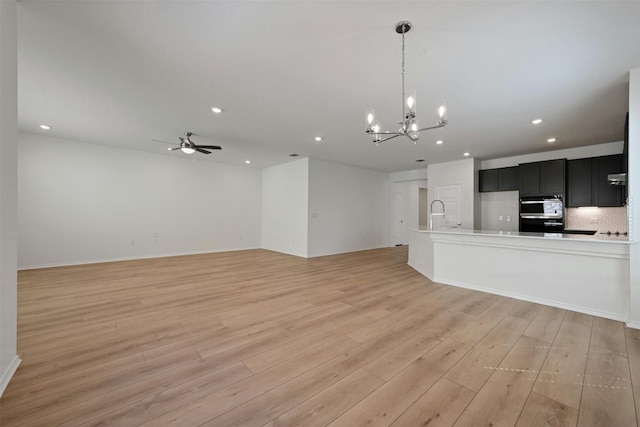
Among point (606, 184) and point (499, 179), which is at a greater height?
point (499, 179)

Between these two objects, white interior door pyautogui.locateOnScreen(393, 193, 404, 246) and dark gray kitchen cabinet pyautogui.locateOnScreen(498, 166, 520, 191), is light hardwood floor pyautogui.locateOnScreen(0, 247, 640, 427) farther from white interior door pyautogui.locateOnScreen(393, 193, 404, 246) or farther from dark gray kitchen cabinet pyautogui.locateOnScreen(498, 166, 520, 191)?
white interior door pyautogui.locateOnScreen(393, 193, 404, 246)

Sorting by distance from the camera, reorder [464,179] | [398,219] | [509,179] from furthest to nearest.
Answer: [398,219] < [464,179] < [509,179]

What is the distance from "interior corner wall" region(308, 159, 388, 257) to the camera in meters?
6.99

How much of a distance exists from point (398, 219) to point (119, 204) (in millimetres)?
8782

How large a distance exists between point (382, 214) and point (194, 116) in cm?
672

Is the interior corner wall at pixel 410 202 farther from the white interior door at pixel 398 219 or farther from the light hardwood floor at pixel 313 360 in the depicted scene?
the light hardwood floor at pixel 313 360

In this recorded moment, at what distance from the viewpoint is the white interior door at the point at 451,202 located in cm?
680

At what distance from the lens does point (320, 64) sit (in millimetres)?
2537

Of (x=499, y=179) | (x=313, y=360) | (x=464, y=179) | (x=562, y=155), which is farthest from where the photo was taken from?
(x=464, y=179)

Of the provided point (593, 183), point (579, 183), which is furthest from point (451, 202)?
point (593, 183)

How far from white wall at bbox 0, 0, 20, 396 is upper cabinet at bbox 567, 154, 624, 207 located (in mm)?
8435

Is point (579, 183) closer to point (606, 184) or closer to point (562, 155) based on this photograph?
point (606, 184)

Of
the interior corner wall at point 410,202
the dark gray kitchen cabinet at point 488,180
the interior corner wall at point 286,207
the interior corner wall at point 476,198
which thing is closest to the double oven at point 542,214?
the dark gray kitchen cabinet at point 488,180

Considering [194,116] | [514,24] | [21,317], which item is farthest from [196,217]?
[514,24]
